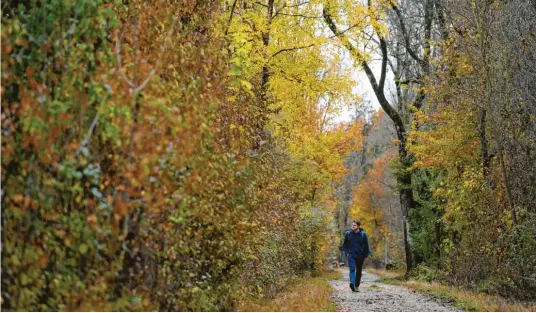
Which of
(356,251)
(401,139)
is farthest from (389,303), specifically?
(401,139)

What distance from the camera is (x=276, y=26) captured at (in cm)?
1333

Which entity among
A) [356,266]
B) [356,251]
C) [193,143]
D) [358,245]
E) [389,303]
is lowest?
[389,303]

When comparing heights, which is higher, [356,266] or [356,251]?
[356,251]

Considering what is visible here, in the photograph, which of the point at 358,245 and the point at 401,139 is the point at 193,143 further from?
the point at 401,139

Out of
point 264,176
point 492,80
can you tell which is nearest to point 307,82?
point 492,80

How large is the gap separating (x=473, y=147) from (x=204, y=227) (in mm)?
10567

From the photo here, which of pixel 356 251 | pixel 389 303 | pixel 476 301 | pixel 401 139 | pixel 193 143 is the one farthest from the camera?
pixel 401 139

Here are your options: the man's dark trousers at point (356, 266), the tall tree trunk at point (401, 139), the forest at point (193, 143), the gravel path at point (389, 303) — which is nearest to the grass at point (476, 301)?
the gravel path at point (389, 303)

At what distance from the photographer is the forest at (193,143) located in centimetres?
479

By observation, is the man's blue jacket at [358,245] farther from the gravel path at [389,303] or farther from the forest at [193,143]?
the forest at [193,143]

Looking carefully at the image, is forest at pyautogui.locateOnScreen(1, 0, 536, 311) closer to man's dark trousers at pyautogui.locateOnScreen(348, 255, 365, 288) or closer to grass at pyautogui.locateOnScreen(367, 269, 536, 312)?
grass at pyautogui.locateOnScreen(367, 269, 536, 312)

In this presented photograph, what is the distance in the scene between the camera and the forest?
4.79 metres

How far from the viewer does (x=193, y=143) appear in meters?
5.64

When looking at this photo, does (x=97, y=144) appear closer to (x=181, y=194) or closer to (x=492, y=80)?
(x=181, y=194)
